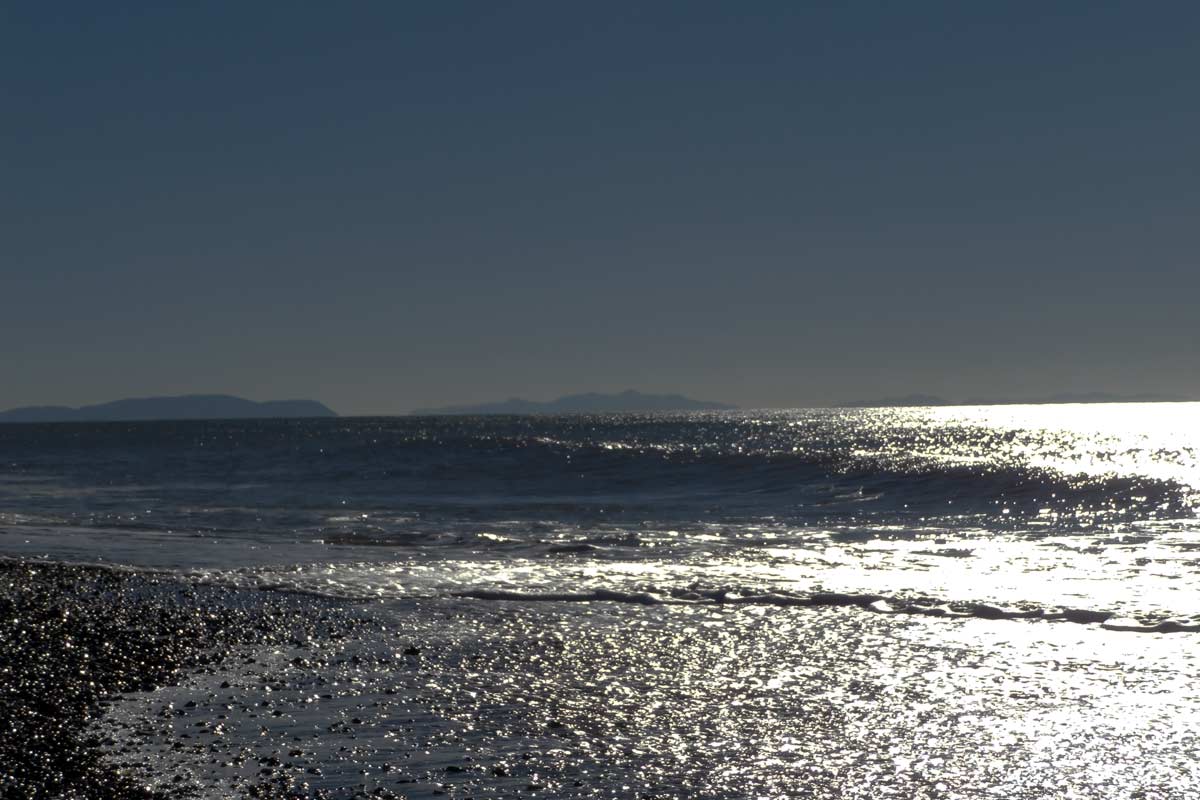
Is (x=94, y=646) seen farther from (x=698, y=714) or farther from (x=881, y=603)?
(x=881, y=603)

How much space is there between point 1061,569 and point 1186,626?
273 inches

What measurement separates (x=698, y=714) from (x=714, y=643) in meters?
3.72

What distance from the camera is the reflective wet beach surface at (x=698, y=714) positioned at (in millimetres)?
9320

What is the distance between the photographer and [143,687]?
12242mm

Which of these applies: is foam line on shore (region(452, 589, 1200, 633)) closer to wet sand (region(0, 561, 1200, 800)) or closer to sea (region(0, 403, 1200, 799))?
sea (region(0, 403, 1200, 799))

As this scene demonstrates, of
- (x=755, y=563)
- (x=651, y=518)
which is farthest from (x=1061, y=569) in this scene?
(x=651, y=518)

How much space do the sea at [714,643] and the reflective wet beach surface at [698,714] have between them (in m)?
0.04

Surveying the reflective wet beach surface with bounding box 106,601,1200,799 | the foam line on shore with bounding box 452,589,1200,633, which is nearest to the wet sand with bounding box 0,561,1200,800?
the reflective wet beach surface with bounding box 106,601,1200,799

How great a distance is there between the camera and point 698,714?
37.3 ft

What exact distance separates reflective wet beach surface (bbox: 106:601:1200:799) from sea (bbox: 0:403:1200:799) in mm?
44

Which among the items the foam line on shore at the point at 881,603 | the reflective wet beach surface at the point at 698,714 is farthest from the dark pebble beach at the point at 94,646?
the foam line on shore at the point at 881,603

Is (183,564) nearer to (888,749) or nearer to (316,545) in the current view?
(316,545)

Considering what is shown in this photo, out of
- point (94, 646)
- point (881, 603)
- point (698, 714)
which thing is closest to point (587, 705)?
point (698, 714)

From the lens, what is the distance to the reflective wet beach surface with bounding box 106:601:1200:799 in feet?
30.6
